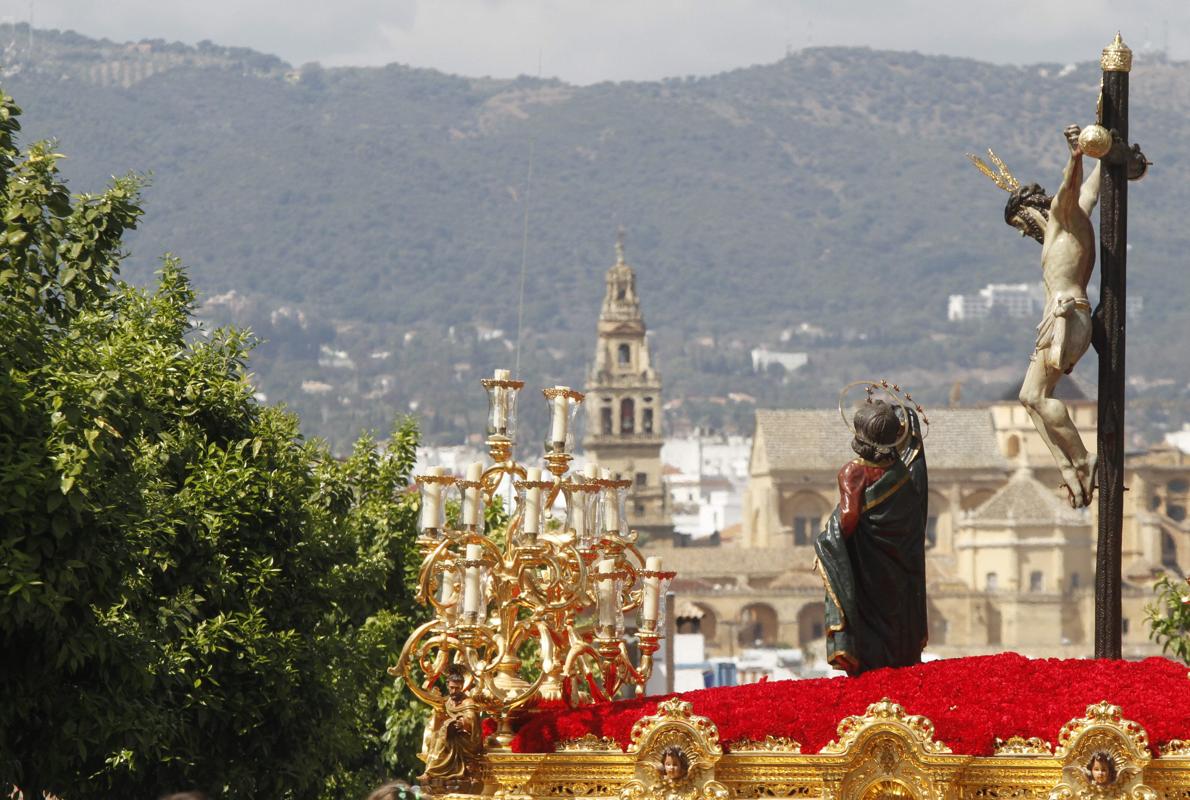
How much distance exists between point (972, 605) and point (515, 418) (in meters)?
120

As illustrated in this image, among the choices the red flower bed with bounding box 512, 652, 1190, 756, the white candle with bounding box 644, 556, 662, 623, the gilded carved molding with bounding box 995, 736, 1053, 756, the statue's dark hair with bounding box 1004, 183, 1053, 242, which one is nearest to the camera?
the gilded carved molding with bounding box 995, 736, 1053, 756

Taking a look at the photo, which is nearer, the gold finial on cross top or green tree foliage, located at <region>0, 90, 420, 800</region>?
the gold finial on cross top

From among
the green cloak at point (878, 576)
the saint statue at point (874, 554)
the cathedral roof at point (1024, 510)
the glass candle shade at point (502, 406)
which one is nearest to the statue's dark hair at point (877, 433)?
the saint statue at point (874, 554)

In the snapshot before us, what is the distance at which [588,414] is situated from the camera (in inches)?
7589

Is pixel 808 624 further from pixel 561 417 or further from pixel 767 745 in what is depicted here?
pixel 767 745

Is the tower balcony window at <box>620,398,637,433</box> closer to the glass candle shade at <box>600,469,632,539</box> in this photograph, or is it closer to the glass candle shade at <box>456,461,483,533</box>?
the glass candle shade at <box>600,469,632,539</box>

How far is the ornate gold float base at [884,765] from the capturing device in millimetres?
12852

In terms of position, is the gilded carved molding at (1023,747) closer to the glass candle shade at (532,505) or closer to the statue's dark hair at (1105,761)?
the statue's dark hair at (1105,761)

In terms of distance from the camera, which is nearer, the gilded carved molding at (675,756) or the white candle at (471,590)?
the gilded carved molding at (675,756)

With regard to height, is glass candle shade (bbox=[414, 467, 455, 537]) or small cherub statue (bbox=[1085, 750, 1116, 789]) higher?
glass candle shade (bbox=[414, 467, 455, 537])

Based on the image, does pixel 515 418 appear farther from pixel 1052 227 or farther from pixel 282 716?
pixel 282 716

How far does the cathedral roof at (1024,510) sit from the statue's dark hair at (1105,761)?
125 m

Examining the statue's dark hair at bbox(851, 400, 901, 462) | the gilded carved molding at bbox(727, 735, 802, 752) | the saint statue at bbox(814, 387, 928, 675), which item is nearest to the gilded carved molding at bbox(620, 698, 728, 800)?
the gilded carved molding at bbox(727, 735, 802, 752)

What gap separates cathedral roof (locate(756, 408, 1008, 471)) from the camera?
152 meters
